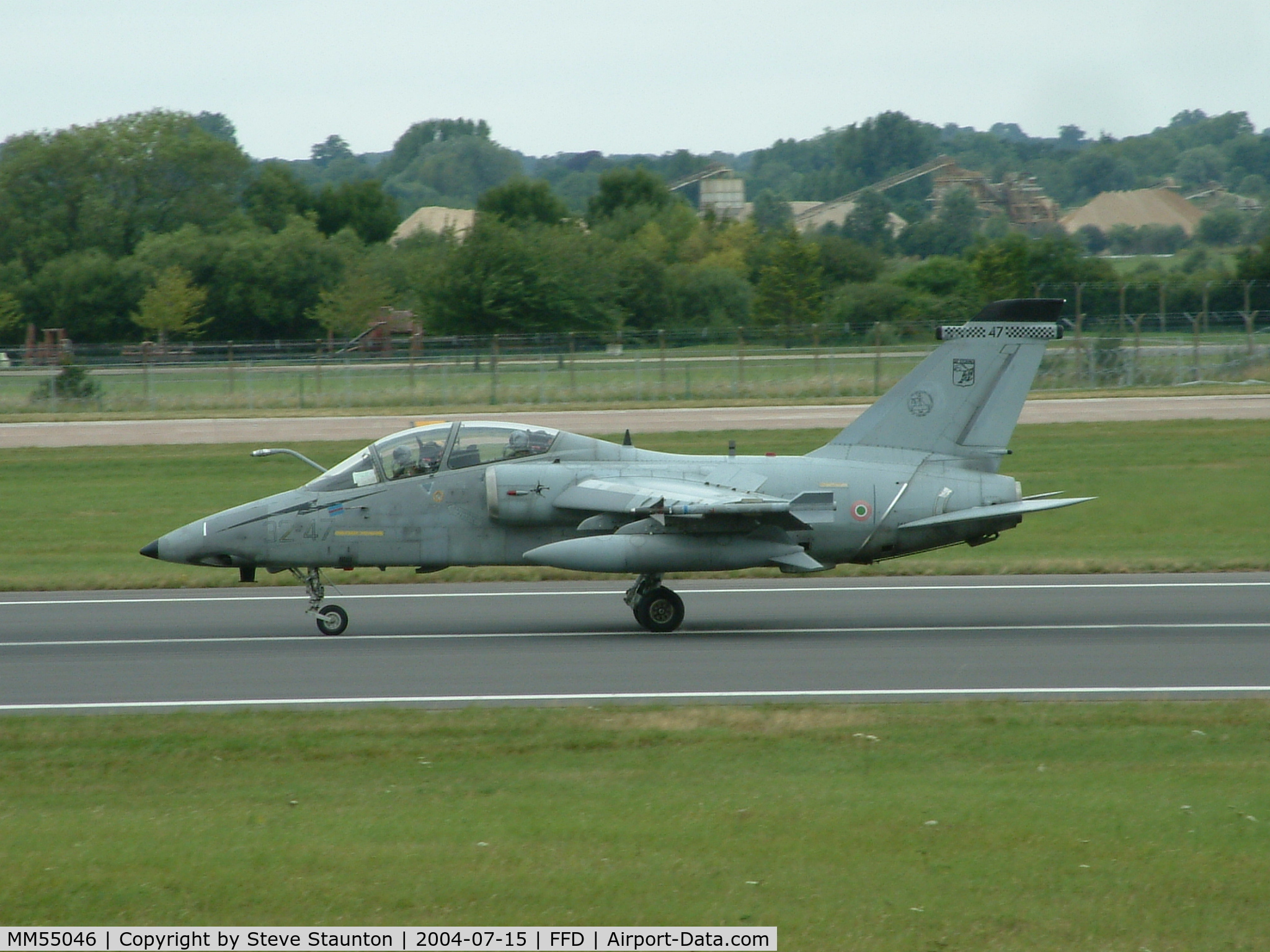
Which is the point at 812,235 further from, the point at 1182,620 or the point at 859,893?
the point at 859,893

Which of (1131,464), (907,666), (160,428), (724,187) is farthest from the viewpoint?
(724,187)

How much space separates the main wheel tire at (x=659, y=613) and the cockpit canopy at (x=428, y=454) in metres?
2.15

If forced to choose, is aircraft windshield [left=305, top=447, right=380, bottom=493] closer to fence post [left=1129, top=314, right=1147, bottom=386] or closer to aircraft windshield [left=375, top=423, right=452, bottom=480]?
aircraft windshield [left=375, top=423, right=452, bottom=480]

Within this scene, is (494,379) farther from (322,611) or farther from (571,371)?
(322,611)

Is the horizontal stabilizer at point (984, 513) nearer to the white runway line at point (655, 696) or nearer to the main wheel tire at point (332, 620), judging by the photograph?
the white runway line at point (655, 696)

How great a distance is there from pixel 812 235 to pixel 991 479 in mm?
92961

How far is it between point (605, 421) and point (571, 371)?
26.2 ft

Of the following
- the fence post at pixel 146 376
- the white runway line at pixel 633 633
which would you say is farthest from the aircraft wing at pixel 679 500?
the fence post at pixel 146 376

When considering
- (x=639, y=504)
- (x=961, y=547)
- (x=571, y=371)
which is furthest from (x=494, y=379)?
(x=639, y=504)

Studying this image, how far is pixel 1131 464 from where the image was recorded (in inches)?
1157

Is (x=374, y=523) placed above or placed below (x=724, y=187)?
below

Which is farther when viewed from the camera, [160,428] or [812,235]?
[812,235]

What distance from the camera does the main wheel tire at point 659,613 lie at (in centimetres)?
1555

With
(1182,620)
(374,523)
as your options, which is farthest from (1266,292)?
(374,523)
